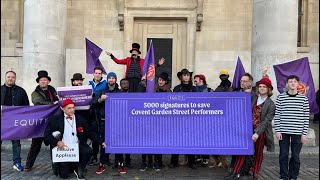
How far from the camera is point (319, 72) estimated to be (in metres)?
14.7

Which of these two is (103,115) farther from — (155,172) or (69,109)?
(155,172)

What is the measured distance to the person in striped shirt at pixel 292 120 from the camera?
7414 mm

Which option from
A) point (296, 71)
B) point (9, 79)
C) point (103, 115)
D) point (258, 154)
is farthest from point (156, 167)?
point (296, 71)

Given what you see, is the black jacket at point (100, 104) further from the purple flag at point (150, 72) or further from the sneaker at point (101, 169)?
the sneaker at point (101, 169)

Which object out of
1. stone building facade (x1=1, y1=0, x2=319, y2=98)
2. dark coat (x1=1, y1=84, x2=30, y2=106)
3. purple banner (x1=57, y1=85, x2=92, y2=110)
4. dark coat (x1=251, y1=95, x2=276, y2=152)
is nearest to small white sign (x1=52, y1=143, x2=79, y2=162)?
purple banner (x1=57, y1=85, x2=92, y2=110)

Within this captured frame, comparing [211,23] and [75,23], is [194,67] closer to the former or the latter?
[211,23]

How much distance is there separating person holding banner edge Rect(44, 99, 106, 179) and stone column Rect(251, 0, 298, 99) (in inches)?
212

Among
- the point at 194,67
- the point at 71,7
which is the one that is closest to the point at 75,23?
the point at 71,7

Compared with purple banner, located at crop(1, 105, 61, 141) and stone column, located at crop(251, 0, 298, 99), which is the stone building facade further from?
purple banner, located at crop(1, 105, 61, 141)

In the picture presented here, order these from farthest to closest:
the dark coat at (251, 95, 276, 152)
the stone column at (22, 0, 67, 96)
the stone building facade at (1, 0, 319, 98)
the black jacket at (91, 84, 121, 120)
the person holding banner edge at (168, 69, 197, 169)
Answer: the stone building facade at (1, 0, 319, 98) → the stone column at (22, 0, 67, 96) → the person holding banner edge at (168, 69, 197, 169) → the black jacket at (91, 84, 121, 120) → the dark coat at (251, 95, 276, 152)

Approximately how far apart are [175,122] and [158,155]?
3.43 ft

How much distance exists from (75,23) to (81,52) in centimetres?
99

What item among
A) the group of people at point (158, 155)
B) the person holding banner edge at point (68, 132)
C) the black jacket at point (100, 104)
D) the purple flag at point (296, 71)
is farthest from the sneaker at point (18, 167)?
the purple flag at point (296, 71)

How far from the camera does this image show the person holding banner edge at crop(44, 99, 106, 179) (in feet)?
26.0
